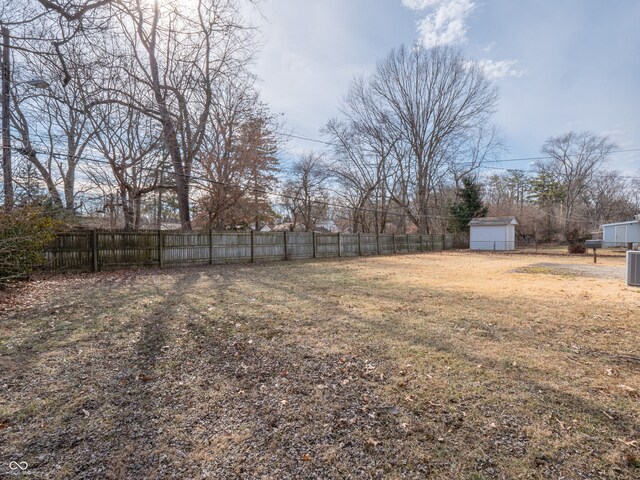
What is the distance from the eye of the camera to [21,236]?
6336 millimetres

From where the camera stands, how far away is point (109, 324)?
4227 mm

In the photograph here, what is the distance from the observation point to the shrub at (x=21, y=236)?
6.23m

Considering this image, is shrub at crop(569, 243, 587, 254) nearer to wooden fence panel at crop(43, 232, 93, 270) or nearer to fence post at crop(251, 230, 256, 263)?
fence post at crop(251, 230, 256, 263)

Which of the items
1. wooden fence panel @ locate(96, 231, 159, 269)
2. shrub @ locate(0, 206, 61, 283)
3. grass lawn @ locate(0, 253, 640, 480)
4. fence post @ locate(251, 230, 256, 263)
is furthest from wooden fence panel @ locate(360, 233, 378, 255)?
shrub @ locate(0, 206, 61, 283)

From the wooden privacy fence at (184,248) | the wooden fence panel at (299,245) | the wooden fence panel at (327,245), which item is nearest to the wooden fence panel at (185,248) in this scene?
the wooden privacy fence at (184,248)

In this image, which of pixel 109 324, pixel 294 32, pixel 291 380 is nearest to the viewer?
pixel 291 380

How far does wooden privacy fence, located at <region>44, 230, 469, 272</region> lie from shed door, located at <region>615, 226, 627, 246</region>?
21.5 m

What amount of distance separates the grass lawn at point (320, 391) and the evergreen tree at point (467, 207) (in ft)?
85.9

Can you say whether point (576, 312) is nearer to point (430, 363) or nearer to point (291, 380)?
point (430, 363)

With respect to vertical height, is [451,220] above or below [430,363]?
above

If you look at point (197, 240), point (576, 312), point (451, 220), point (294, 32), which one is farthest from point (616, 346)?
point (451, 220)

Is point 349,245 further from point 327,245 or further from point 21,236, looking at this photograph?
point 21,236

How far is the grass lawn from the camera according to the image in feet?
5.70

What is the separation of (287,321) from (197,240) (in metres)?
8.85
